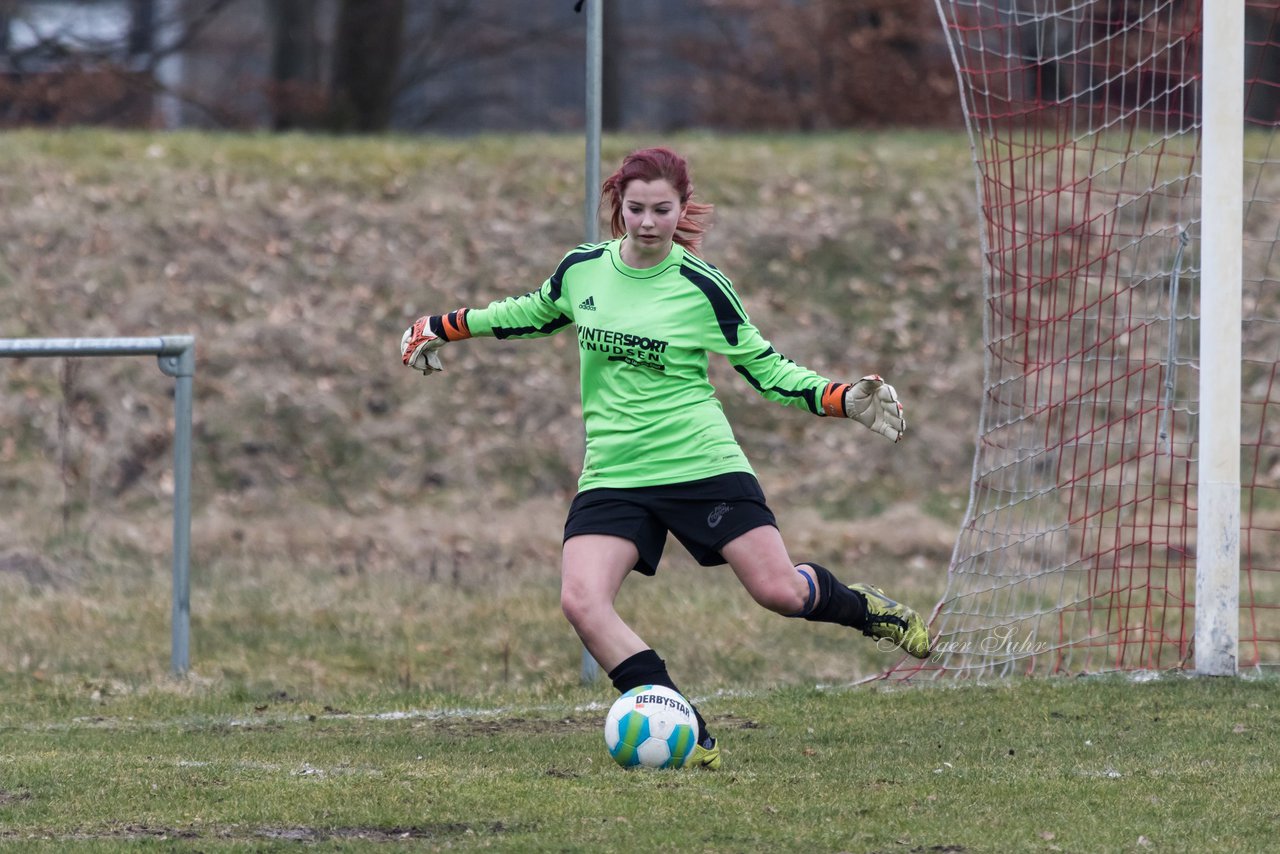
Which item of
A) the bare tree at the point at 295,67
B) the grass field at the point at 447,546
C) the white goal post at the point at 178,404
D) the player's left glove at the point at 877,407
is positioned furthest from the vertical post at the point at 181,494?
the bare tree at the point at 295,67

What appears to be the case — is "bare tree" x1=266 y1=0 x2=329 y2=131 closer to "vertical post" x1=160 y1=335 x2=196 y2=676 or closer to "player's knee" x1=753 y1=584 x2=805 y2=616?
"vertical post" x1=160 y1=335 x2=196 y2=676

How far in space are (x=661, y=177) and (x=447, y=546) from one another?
6738 mm

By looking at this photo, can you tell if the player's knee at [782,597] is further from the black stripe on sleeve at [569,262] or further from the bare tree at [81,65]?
the bare tree at [81,65]

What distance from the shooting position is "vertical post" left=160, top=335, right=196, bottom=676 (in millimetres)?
7566

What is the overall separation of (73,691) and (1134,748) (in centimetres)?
447

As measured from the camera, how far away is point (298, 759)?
18.5ft

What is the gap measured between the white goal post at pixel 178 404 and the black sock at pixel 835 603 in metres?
3.18

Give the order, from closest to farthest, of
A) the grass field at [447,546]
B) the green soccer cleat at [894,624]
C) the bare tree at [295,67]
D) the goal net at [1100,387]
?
the grass field at [447,546] < the green soccer cleat at [894,624] < the goal net at [1100,387] < the bare tree at [295,67]

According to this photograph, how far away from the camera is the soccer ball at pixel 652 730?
520 cm

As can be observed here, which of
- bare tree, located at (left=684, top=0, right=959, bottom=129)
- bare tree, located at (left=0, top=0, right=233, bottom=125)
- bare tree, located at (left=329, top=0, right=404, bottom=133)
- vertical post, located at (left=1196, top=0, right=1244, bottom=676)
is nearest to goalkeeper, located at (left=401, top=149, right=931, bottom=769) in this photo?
vertical post, located at (left=1196, top=0, right=1244, bottom=676)

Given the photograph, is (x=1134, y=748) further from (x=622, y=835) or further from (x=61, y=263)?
(x=61, y=263)

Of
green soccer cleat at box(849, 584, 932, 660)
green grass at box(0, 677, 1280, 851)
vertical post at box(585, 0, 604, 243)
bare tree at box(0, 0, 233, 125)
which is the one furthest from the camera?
bare tree at box(0, 0, 233, 125)

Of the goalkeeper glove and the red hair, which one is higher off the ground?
the red hair

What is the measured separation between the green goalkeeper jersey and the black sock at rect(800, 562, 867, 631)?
19.8 inches
